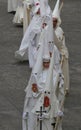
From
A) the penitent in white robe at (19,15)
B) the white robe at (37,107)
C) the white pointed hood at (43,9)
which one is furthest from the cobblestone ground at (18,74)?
the white pointed hood at (43,9)

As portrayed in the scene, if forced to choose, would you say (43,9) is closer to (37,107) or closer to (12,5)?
(37,107)

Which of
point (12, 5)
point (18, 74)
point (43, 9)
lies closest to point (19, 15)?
point (12, 5)

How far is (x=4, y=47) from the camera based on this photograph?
60.5 ft

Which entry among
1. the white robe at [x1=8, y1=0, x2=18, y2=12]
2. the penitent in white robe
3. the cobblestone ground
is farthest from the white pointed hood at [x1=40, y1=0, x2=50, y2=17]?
the white robe at [x1=8, y1=0, x2=18, y2=12]

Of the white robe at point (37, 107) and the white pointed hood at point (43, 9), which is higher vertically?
the white pointed hood at point (43, 9)

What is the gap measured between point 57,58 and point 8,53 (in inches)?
229

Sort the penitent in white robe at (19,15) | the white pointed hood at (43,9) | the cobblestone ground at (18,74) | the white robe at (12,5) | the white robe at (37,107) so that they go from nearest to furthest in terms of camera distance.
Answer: the white robe at (37,107) < the cobblestone ground at (18,74) < the white pointed hood at (43,9) < the penitent in white robe at (19,15) < the white robe at (12,5)

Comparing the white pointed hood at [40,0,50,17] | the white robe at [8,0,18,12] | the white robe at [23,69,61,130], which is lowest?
the white robe at [8,0,18,12]

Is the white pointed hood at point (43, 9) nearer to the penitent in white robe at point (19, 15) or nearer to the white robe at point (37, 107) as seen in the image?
the white robe at point (37, 107)

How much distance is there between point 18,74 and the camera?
15.9 metres

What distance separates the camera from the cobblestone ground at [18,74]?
42.6 ft

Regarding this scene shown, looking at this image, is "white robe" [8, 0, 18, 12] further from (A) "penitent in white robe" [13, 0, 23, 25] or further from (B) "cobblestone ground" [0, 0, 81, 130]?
(A) "penitent in white robe" [13, 0, 23, 25]

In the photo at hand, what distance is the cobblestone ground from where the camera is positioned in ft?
42.6

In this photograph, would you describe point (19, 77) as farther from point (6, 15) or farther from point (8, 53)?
point (6, 15)
